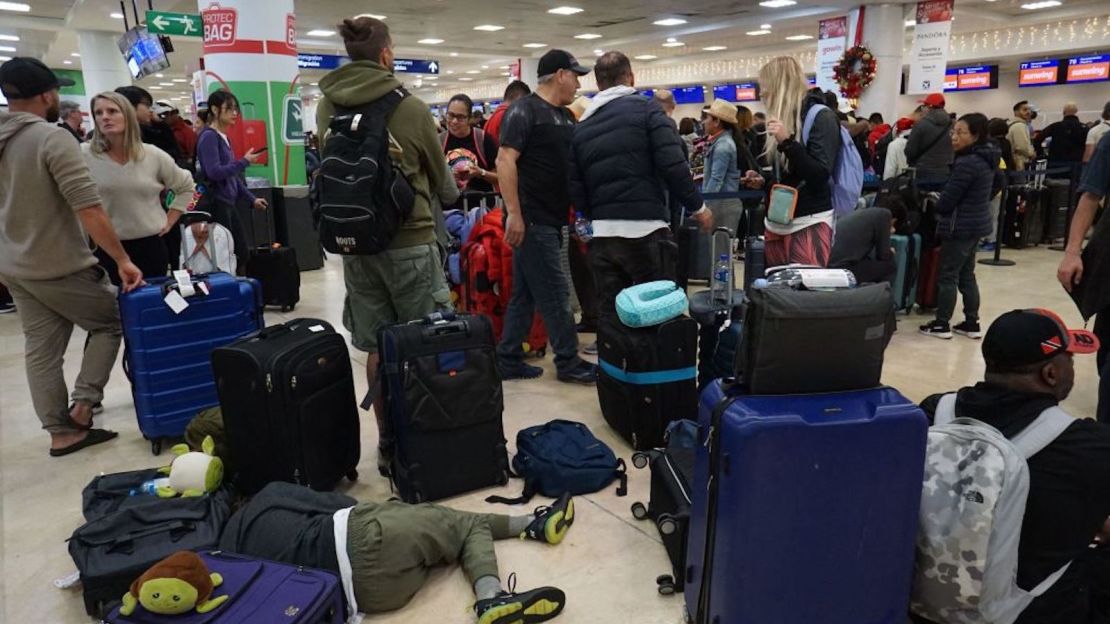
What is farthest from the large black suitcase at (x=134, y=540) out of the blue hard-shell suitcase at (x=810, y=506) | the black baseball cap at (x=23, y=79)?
the black baseball cap at (x=23, y=79)

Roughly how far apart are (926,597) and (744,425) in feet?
2.35

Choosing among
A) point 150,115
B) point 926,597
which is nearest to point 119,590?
point 926,597

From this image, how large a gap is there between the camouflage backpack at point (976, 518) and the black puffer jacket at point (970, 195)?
3492 millimetres

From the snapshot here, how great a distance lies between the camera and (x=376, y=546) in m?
2.06

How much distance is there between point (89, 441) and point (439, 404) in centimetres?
185

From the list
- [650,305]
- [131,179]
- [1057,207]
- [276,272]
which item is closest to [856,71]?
[1057,207]

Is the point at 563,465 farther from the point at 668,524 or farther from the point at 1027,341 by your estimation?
the point at 1027,341

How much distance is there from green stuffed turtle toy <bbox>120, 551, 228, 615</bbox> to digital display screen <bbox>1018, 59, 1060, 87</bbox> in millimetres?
19593

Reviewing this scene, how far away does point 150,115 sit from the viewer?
5539 mm

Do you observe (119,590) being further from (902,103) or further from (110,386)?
(902,103)

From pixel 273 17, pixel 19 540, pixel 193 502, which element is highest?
pixel 273 17

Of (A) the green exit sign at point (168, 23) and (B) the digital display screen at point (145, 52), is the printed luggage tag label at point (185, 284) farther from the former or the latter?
(B) the digital display screen at point (145, 52)

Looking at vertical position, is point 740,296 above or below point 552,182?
below

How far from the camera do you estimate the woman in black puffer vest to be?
15.5ft
